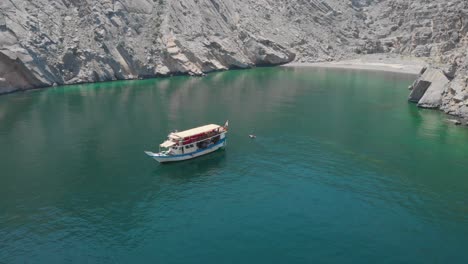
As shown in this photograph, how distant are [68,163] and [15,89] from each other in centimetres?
6318

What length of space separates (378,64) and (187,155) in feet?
406

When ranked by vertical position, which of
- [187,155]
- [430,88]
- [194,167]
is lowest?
[194,167]

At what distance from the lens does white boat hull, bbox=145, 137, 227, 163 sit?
193 ft

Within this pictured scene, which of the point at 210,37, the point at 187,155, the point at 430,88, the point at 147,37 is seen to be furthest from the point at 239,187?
the point at 210,37

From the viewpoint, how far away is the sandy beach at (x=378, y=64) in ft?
502

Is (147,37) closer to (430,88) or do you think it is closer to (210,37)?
(210,37)

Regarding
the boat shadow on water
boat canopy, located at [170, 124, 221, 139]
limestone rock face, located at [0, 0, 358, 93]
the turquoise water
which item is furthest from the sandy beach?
the boat shadow on water

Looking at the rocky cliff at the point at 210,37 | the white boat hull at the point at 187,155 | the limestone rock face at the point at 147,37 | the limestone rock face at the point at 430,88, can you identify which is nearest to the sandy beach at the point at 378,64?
the rocky cliff at the point at 210,37

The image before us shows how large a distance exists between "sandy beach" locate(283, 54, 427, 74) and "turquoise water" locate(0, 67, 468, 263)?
65.9m

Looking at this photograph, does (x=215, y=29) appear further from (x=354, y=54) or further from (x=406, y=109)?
(x=406, y=109)

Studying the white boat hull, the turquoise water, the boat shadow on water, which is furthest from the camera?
the white boat hull

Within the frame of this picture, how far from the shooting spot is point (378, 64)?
164125 millimetres

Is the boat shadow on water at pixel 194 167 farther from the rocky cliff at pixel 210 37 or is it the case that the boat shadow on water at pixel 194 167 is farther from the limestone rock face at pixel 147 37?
the limestone rock face at pixel 147 37

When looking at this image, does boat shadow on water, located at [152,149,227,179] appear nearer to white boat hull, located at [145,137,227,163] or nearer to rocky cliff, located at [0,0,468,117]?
white boat hull, located at [145,137,227,163]
